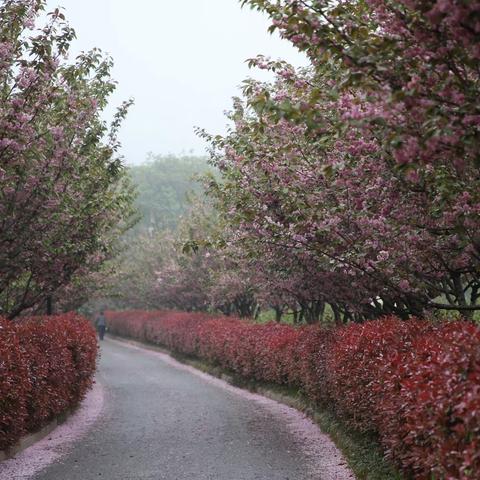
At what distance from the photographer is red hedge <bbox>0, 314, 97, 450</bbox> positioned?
9312 mm

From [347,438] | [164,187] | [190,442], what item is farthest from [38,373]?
[164,187]

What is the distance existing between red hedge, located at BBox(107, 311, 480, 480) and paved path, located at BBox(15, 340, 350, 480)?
38.7 inches

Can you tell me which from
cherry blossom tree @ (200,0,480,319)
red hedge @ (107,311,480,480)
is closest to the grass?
red hedge @ (107,311,480,480)

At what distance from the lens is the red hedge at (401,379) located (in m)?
4.99

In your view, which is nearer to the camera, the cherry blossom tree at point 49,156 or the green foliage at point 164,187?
the cherry blossom tree at point 49,156

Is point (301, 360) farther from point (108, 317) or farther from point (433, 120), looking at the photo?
point (108, 317)

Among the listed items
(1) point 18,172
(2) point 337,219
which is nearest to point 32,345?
(1) point 18,172

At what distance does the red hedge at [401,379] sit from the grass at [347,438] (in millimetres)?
236

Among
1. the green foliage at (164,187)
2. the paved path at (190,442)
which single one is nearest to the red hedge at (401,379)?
the paved path at (190,442)

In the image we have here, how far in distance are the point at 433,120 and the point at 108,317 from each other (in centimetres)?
5616

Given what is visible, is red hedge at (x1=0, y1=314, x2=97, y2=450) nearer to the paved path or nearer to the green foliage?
the paved path

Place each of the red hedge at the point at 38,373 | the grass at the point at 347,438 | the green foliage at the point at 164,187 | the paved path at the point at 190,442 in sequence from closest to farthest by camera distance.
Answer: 1. the grass at the point at 347,438
2. the paved path at the point at 190,442
3. the red hedge at the point at 38,373
4. the green foliage at the point at 164,187

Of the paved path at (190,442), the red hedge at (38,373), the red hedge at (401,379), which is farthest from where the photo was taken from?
the red hedge at (38,373)

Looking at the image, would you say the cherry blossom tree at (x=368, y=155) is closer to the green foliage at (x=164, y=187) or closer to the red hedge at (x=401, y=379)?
the red hedge at (x=401, y=379)
